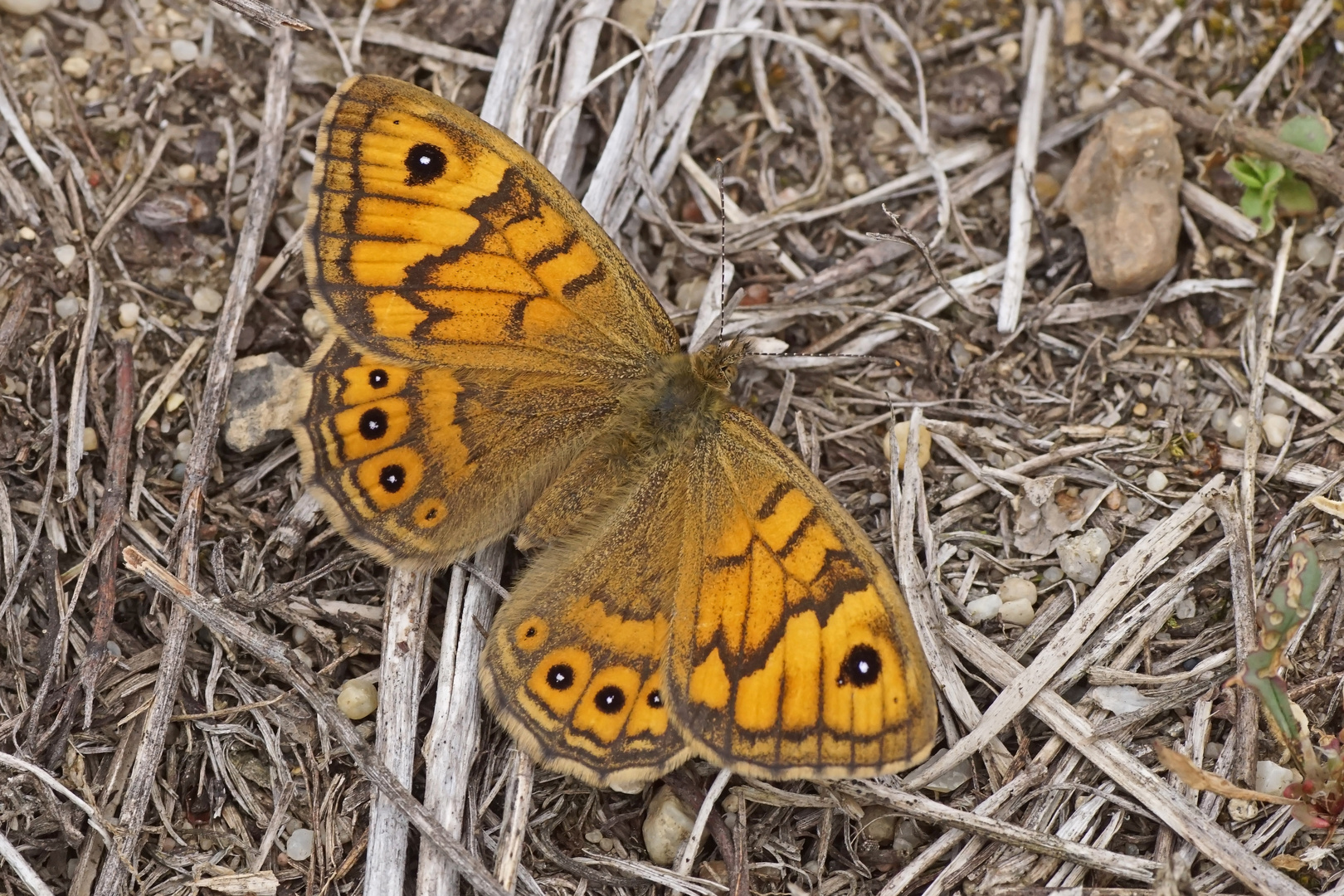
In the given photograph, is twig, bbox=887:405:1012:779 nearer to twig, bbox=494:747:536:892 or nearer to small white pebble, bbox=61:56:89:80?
twig, bbox=494:747:536:892

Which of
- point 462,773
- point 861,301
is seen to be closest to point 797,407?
point 861,301

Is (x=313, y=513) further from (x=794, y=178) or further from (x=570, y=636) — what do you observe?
(x=794, y=178)

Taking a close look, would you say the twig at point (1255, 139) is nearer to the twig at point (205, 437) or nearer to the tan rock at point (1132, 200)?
the tan rock at point (1132, 200)

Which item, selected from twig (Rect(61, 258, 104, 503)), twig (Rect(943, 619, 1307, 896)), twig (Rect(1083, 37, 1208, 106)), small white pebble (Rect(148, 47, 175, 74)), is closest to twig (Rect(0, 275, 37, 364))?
twig (Rect(61, 258, 104, 503))

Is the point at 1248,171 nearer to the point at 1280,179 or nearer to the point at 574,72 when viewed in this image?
the point at 1280,179

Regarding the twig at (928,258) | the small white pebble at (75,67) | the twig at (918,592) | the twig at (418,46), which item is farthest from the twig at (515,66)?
the twig at (918,592)
